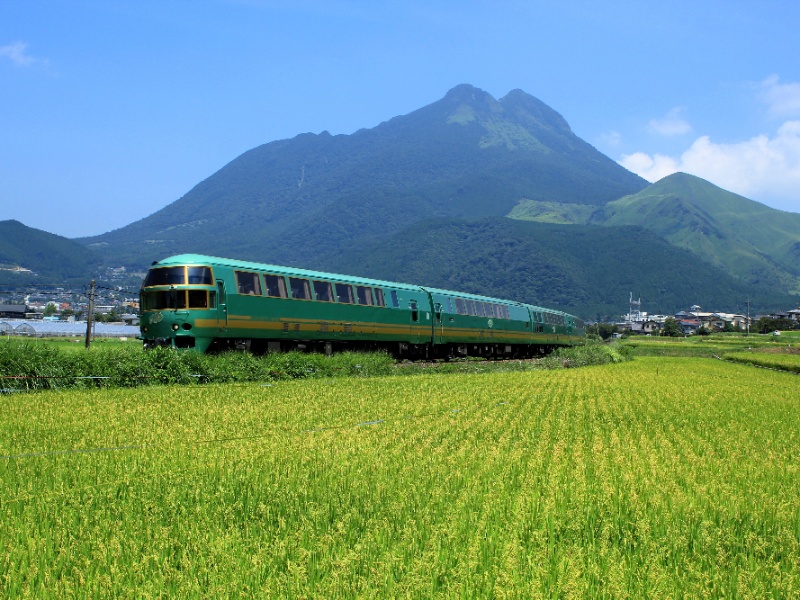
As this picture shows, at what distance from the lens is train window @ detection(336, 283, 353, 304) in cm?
3196

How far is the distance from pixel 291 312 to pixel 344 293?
12.9 ft

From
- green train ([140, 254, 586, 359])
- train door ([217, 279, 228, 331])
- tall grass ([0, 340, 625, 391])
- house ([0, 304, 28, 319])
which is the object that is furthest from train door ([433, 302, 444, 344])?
house ([0, 304, 28, 319])

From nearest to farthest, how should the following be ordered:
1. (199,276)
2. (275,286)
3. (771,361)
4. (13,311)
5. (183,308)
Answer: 1. (183,308)
2. (199,276)
3. (275,286)
4. (771,361)
5. (13,311)

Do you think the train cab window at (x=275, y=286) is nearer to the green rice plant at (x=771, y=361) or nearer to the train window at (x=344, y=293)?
the train window at (x=344, y=293)

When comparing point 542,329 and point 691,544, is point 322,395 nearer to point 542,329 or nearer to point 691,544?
point 691,544

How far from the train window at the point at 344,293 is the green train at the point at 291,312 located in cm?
4

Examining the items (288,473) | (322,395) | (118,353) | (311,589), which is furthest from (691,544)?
(118,353)

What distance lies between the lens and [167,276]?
25859mm

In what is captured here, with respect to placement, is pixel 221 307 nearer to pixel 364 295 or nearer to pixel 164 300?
pixel 164 300

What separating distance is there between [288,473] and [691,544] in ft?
13.6

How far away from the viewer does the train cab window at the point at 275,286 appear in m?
27.9

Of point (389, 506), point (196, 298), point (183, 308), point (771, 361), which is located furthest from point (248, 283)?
point (771, 361)

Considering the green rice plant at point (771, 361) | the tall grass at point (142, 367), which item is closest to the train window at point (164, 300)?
the tall grass at point (142, 367)

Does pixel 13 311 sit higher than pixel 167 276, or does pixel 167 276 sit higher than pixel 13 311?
pixel 167 276
